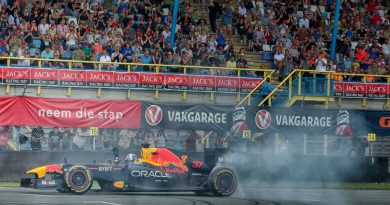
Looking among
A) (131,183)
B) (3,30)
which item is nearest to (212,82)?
(3,30)

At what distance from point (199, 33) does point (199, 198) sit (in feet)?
42.3

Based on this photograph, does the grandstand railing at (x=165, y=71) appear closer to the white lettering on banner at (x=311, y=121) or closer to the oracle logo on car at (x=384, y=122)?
the white lettering on banner at (x=311, y=121)

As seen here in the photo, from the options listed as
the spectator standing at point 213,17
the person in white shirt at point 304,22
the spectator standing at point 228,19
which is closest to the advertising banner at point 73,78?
the spectator standing at point 213,17

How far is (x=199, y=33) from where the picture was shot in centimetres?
3309

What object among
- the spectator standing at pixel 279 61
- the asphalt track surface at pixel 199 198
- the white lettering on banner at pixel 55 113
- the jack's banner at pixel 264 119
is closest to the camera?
the asphalt track surface at pixel 199 198

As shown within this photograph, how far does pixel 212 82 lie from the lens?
1214 inches

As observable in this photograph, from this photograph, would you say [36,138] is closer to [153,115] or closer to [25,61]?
[153,115]

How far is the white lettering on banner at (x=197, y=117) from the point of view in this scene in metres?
27.1

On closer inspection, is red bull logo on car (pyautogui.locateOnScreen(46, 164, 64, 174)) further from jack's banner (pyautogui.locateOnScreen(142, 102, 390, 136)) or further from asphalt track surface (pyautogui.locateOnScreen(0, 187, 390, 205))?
jack's banner (pyautogui.locateOnScreen(142, 102, 390, 136))

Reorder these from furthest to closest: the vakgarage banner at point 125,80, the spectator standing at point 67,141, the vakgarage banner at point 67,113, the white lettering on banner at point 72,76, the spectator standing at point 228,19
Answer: the spectator standing at point 228,19 → the white lettering on banner at point 72,76 → the vakgarage banner at point 125,80 → the vakgarage banner at point 67,113 → the spectator standing at point 67,141

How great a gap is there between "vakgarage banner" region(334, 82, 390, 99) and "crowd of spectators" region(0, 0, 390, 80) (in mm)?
888

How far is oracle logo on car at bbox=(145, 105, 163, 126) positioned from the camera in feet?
87.5

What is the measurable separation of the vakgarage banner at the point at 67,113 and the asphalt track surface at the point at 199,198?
10.7ft

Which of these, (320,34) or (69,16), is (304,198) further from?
(320,34)
